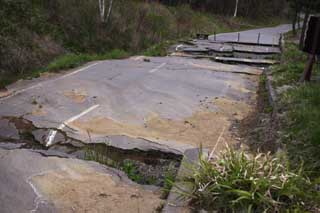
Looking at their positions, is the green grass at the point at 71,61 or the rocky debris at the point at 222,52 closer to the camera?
the green grass at the point at 71,61

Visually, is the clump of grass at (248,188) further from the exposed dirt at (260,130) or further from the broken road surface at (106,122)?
the exposed dirt at (260,130)

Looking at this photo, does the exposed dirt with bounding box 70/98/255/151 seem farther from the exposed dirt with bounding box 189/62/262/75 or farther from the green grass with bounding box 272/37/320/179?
the exposed dirt with bounding box 189/62/262/75

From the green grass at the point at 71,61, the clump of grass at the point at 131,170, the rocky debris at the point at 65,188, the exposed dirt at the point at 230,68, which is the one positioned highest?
the rocky debris at the point at 65,188

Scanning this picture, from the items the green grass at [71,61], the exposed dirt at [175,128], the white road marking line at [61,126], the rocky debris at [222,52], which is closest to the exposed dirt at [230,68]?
the rocky debris at [222,52]

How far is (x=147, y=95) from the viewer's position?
8.50 meters

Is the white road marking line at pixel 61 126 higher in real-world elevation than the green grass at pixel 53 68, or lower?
higher

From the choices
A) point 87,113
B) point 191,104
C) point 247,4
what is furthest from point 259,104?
point 247,4

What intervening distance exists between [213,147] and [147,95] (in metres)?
3.25

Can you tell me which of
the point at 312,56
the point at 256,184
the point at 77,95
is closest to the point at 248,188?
the point at 256,184

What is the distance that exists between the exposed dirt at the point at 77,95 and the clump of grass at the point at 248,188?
463 centimetres

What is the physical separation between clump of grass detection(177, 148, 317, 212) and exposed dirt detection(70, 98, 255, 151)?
2085 mm

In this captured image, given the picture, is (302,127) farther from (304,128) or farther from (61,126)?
(61,126)

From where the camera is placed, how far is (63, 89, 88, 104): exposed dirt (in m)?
7.76

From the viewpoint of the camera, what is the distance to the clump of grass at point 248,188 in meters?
3.17
